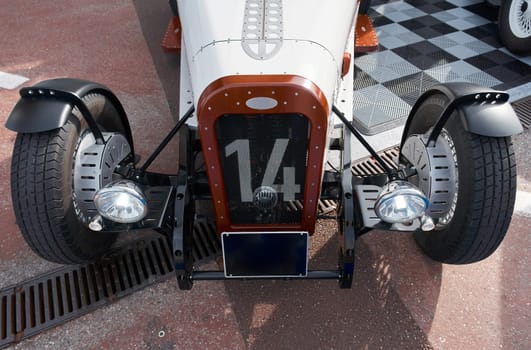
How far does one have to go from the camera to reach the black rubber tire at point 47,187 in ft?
6.57

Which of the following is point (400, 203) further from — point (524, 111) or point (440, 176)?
point (524, 111)

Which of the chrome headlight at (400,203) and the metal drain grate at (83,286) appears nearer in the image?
the chrome headlight at (400,203)

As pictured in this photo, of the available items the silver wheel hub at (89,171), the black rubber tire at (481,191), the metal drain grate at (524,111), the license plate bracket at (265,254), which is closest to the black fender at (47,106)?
the silver wheel hub at (89,171)

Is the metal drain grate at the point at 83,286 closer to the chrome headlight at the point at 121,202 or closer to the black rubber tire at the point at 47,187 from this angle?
the black rubber tire at the point at 47,187

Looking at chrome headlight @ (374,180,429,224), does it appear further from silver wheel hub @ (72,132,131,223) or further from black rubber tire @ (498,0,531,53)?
black rubber tire @ (498,0,531,53)

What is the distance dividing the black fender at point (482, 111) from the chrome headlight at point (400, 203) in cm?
44

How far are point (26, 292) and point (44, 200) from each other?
0.75 m

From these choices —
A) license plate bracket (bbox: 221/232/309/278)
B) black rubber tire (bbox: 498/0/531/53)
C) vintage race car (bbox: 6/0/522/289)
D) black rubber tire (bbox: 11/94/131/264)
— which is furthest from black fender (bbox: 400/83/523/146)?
black rubber tire (bbox: 498/0/531/53)

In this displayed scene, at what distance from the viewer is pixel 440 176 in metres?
2.15

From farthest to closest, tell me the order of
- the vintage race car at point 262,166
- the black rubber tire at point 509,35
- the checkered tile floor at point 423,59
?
the black rubber tire at point 509,35 → the checkered tile floor at point 423,59 → the vintage race car at point 262,166

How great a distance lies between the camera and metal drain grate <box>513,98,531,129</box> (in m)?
3.54

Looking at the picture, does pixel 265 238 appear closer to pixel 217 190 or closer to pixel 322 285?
pixel 217 190

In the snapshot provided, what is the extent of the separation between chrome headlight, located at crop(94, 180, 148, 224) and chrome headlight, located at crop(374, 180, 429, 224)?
1075 millimetres

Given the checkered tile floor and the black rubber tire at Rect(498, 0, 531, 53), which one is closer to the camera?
the checkered tile floor
